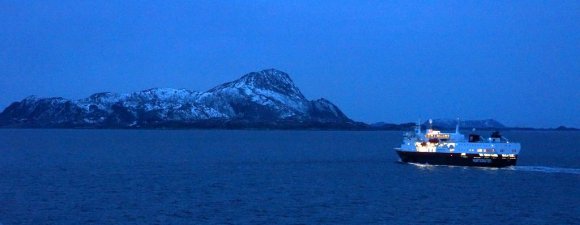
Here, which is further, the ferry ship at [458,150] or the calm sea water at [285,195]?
the ferry ship at [458,150]

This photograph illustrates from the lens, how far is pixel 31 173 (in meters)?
92.2

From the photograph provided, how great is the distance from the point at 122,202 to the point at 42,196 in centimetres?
905

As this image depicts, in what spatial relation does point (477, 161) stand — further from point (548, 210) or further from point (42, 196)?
point (42, 196)

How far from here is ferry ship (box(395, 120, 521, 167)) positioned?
105 metres

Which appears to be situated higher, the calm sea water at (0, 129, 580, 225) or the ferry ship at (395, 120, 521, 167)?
the ferry ship at (395, 120, 521, 167)

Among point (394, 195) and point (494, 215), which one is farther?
point (394, 195)

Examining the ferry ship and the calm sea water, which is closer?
the calm sea water

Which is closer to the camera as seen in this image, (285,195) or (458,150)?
(285,195)

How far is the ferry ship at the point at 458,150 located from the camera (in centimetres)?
10500

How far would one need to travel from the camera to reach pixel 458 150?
109 meters

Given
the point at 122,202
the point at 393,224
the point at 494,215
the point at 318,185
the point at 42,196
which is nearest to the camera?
the point at 393,224

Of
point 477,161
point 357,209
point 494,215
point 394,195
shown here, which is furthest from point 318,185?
point 477,161

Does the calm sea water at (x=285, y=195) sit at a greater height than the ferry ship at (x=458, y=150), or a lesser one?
lesser

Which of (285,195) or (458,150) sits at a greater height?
(458,150)
